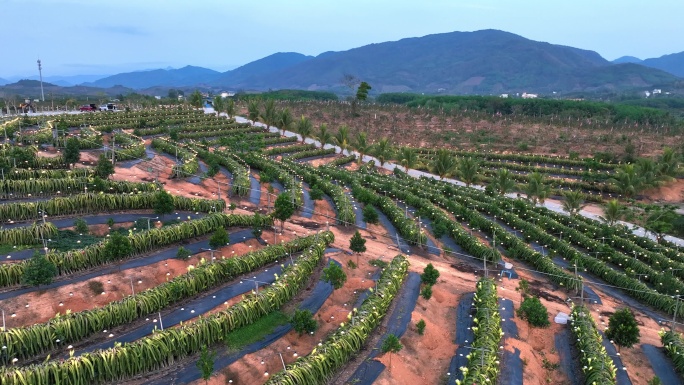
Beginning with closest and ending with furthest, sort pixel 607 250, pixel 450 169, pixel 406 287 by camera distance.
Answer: pixel 406 287 → pixel 607 250 → pixel 450 169

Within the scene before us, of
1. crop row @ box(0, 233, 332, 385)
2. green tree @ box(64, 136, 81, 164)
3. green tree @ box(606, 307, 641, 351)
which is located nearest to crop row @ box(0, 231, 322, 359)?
crop row @ box(0, 233, 332, 385)

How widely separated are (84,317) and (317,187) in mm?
18711

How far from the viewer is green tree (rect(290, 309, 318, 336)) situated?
13938 millimetres

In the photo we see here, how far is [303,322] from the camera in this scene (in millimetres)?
13938

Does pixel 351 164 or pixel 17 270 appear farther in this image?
pixel 351 164

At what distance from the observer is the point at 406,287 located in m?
18.1

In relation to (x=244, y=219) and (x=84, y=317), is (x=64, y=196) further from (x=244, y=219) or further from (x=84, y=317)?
(x=84, y=317)

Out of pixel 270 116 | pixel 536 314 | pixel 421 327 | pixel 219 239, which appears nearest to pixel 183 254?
pixel 219 239

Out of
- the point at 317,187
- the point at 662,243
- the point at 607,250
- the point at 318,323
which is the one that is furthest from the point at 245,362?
the point at 662,243

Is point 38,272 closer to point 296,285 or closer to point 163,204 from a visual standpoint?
point 163,204

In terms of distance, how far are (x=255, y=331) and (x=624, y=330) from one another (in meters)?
12.2

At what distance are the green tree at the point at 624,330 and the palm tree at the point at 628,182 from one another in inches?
1142

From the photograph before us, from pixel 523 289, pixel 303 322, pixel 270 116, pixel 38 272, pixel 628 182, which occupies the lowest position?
pixel 523 289

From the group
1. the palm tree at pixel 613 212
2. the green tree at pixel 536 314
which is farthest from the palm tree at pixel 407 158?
the green tree at pixel 536 314
